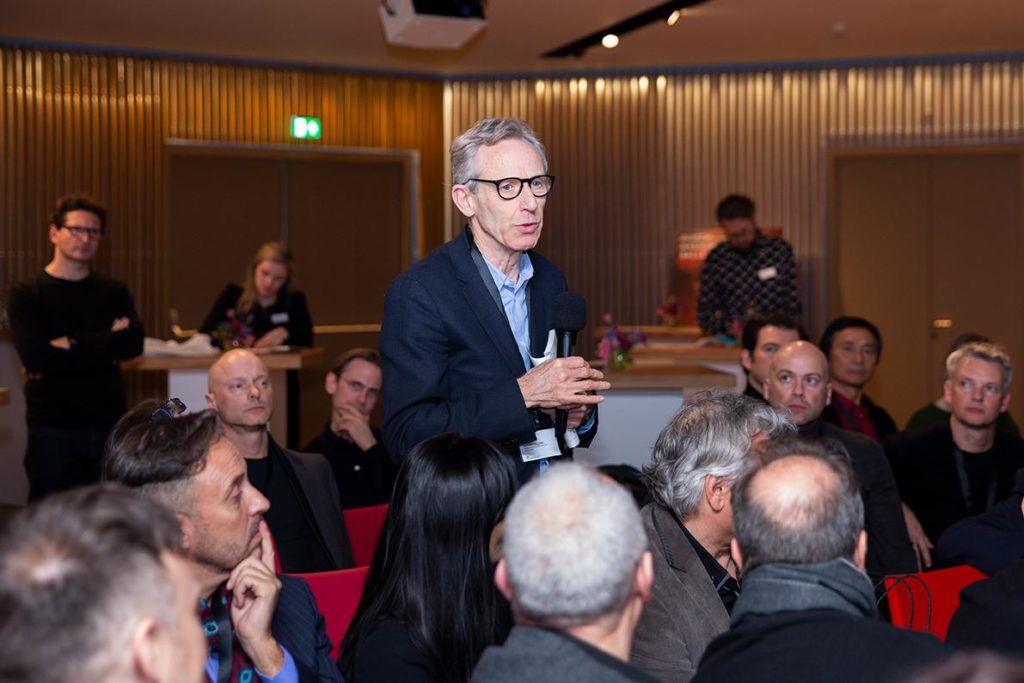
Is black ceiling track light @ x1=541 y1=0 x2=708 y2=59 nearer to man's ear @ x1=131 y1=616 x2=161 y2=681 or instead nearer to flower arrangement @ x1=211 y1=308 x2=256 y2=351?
flower arrangement @ x1=211 y1=308 x2=256 y2=351

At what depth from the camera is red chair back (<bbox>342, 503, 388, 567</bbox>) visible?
4.09 m

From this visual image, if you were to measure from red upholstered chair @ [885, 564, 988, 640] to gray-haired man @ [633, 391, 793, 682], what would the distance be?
0.56 meters

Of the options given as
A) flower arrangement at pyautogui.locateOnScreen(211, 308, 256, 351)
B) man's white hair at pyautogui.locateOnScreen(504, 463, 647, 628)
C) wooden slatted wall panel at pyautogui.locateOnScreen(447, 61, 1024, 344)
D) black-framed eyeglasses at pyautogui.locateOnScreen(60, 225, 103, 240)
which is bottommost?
man's white hair at pyautogui.locateOnScreen(504, 463, 647, 628)

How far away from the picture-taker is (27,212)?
29.7ft

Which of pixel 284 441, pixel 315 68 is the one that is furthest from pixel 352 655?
pixel 315 68

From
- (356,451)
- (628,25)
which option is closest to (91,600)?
(356,451)

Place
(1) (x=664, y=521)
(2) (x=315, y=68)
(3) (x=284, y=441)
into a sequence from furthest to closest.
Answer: (2) (x=315, y=68)
(3) (x=284, y=441)
(1) (x=664, y=521)

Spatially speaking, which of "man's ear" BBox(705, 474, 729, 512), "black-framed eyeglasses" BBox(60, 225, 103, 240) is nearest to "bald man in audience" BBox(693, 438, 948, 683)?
"man's ear" BBox(705, 474, 729, 512)

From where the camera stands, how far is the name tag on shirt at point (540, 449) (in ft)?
9.36

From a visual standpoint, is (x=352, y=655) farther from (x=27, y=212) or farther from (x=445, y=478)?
(x=27, y=212)

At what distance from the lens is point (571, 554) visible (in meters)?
1.65

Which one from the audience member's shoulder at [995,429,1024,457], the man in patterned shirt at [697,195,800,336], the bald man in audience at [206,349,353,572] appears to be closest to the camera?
the bald man in audience at [206,349,353,572]

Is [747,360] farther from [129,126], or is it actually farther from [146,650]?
[129,126]

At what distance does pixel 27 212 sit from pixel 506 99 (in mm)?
4040
